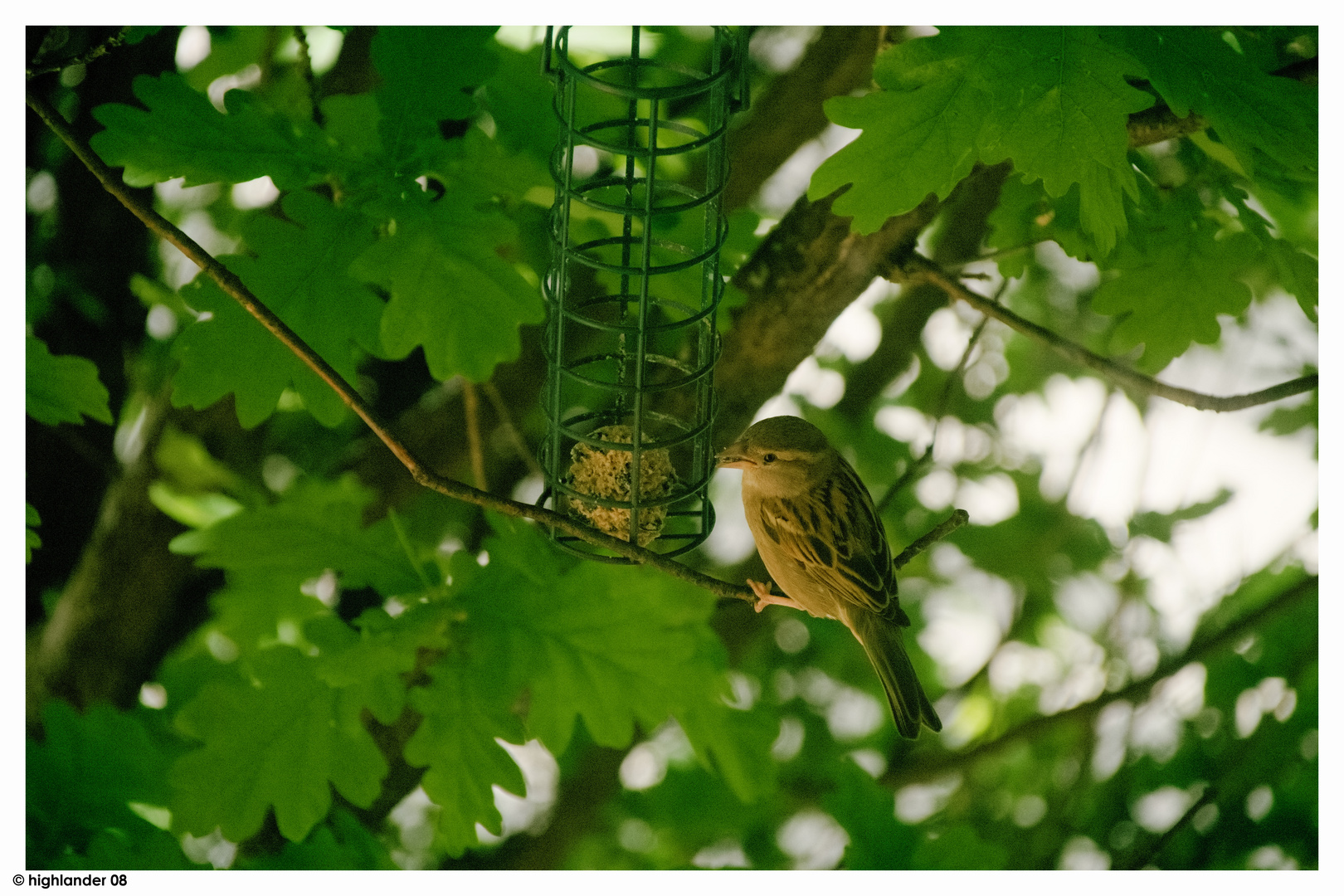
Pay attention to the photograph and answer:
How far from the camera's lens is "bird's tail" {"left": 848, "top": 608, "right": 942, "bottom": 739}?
3465 millimetres

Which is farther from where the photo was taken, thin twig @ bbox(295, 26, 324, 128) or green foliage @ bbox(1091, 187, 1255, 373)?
thin twig @ bbox(295, 26, 324, 128)

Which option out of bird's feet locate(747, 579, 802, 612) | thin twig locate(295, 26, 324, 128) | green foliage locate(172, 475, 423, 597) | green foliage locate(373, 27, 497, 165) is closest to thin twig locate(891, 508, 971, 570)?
bird's feet locate(747, 579, 802, 612)

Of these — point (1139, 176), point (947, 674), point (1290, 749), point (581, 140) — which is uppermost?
point (581, 140)

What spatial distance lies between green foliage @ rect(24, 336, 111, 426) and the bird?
6.48 feet

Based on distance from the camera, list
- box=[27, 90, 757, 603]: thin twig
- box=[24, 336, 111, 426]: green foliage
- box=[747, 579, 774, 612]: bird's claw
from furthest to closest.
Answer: box=[24, 336, 111, 426]: green foliage
box=[747, 579, 774, 612]: bird's claw
box=[27, 90, 757, 603]: thin twig

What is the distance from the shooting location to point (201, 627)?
15.7 feet

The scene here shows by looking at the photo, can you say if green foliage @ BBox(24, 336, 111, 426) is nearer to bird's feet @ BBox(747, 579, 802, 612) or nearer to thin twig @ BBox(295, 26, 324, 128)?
thin twig @ BBox(295, 26, 324, 128)

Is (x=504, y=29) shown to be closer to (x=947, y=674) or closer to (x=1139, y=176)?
(x=1139, y=176)

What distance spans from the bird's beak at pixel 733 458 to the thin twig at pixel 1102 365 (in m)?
0.76

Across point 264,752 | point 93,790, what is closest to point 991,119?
point 264,752

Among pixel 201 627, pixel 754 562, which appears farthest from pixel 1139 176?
pixel 201 627

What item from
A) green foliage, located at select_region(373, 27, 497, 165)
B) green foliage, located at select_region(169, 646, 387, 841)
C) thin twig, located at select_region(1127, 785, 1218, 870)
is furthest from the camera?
thin twig, located at select_region(1127, 785, 1218, 870)

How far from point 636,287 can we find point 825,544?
3.42ft
